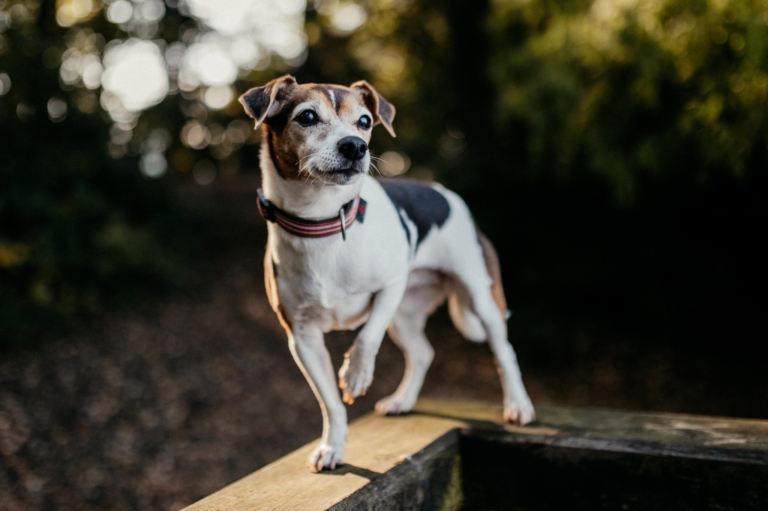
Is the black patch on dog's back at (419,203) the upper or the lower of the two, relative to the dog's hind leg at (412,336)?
upper

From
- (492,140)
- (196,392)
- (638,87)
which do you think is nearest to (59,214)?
(196,392)

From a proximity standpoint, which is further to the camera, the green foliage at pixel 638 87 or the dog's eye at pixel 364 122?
the green foliage at pixel 638 87

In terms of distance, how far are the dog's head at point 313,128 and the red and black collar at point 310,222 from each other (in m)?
0.15

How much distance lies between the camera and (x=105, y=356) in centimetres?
647

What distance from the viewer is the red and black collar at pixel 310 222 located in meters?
2.17

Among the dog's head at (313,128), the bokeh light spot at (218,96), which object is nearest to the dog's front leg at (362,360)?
the dog's head at (313,128)

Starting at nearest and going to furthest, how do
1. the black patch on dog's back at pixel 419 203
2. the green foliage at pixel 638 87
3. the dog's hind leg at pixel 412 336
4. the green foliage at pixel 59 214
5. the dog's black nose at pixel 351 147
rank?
the dog's black nose at pixel 351 147
the black patch on dog's back at pixel 419 203
the dog's hind leg at pixel 412 336
the green foliage at pixel 638 87
the green foliage at pixel 59 214

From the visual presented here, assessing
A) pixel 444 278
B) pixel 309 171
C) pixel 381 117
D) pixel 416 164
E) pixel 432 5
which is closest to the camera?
pixel 309 171

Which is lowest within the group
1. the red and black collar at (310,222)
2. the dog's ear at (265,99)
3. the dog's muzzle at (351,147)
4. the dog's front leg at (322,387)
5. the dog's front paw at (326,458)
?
the dog's front paw at (326,458)

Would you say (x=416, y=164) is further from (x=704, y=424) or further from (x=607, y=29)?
(x=704, y=424)

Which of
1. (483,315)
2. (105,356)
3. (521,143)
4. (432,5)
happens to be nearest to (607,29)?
(521,143)

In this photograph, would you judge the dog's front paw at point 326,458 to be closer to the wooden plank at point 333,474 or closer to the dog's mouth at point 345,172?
the wooden plank at point 333,474

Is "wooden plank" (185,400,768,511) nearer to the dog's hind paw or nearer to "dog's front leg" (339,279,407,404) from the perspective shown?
the dog's hind paw

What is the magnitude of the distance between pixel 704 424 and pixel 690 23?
3.54m
